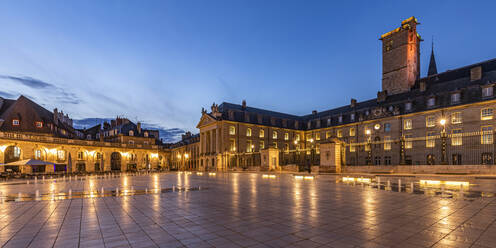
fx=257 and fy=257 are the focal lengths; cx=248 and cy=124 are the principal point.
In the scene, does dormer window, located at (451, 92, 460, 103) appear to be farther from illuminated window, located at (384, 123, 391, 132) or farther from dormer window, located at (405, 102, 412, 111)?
illuminated window, located at (384, 123, 391, 132)

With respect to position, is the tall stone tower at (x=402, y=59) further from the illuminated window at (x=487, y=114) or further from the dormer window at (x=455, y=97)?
the illuminated window at (x=487, y=114)

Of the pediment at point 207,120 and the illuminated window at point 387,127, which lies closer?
the illuminated window at point 387,127

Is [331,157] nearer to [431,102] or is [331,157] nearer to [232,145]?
[431,102]

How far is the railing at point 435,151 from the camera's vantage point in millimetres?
35406

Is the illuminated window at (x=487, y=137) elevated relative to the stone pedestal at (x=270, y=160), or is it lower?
elevated

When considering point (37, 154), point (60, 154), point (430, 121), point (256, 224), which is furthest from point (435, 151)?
point (37, 154)

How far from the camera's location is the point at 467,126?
3853 centimetres

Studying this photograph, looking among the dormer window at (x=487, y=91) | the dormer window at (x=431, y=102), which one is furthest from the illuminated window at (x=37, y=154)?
the dormer window at (x=487, y=91)

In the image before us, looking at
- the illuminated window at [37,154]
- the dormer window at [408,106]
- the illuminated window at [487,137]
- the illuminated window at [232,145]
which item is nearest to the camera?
the illuminated window at [487,137]

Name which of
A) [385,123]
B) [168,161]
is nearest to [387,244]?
[385,123]

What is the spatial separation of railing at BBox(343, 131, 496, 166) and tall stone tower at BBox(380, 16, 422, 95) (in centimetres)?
1733

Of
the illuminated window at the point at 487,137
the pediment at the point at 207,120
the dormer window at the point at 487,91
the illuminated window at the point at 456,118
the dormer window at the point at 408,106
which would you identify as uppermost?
the dormer window at the point at 487,91

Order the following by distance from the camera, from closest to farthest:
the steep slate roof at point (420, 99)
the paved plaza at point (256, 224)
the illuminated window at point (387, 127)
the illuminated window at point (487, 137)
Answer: the paved plaza at point (256, 224) < the illuminated window at point (487, 137) < the steep slate roof at point (420, 99) < the illuminated window at point (387, 127)

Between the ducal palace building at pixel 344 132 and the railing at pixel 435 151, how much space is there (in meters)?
0.13
